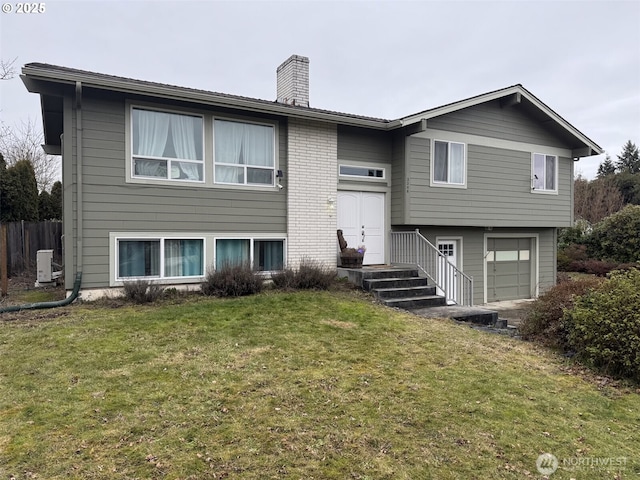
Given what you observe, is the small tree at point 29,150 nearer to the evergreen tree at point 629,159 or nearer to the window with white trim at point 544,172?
the window with white trim at point 544,172

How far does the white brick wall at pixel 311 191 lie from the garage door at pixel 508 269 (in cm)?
644

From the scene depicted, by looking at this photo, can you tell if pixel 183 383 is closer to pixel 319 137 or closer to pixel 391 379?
pixel 391 379

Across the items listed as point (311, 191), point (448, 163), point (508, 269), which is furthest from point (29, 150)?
point (508, 269)

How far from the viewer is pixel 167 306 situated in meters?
7.87

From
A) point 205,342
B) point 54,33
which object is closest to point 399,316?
point 205,342

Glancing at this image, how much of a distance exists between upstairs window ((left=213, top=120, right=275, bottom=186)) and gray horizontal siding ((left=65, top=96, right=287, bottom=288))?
37cm

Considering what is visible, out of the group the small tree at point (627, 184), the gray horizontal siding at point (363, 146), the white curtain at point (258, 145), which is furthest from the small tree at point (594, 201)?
the white curtain at point (258, 145)

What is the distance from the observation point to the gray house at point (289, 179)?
833 centimetres

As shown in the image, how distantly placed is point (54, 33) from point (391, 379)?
676 inches

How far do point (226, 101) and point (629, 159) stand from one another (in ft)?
169

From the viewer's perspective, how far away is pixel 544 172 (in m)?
14.4

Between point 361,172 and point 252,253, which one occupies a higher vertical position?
point 361,172

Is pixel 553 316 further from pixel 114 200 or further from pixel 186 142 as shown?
pixel 114 200

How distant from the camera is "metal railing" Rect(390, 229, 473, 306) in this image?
429 inches
